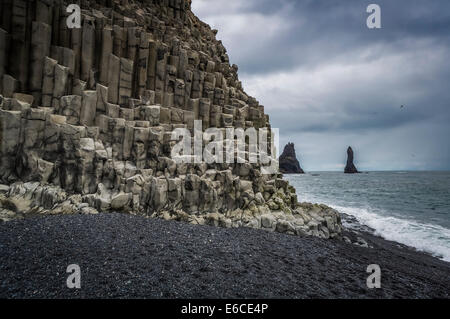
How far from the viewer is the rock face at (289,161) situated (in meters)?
142

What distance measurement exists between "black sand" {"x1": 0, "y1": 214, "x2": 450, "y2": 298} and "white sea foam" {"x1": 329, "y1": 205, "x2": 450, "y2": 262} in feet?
18.7

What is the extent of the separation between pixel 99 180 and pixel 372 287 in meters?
13.1

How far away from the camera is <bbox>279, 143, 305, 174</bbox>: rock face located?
14200cm

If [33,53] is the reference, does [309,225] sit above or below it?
below

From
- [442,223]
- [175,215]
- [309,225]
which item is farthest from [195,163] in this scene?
[442,223]

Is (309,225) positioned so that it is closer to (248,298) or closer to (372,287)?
(372,287)

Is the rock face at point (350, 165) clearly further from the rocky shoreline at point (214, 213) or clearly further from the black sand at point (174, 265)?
the black sand at point (174, 265)

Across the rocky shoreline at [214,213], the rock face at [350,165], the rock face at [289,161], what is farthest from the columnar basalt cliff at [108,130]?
the rock face at [350,165]

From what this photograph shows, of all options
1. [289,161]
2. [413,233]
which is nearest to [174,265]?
[413,233]

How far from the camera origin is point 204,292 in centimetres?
563

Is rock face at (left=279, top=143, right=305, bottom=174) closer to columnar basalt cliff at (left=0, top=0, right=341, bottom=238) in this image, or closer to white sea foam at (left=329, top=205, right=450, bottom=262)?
white sea foam at (left=329, top=205, right=450, bottom=262)
